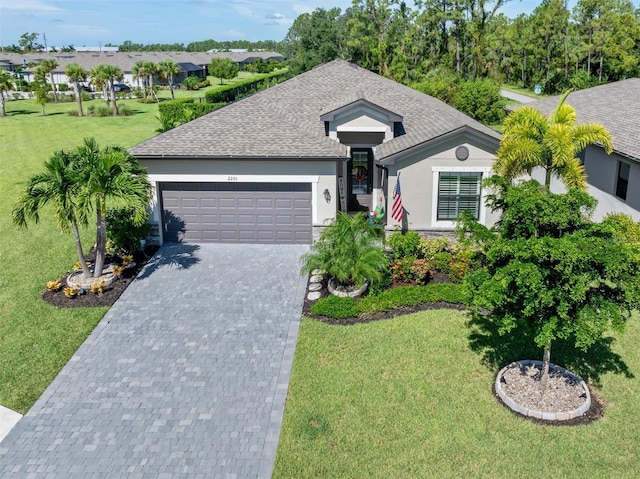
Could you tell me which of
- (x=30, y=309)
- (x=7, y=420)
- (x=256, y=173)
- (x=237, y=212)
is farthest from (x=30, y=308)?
(x=256, y=173)

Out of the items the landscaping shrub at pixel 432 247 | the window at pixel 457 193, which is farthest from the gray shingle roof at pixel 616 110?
the landscaping shrub at pixel 432 247

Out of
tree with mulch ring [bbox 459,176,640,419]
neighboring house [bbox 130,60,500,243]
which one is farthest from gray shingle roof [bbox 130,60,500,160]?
tree with mulch ring [bbox 459,176,640,419]

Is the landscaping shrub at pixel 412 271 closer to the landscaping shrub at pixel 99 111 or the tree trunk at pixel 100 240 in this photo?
the tree trunk at pixel 100 240

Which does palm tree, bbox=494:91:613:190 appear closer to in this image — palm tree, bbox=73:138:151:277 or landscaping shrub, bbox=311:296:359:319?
landscaping shrub, bbox=311:296:359:319

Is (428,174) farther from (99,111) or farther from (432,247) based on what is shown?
(99,111)

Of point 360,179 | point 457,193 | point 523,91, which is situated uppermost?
point 523,91

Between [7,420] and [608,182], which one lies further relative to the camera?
[608,182]
